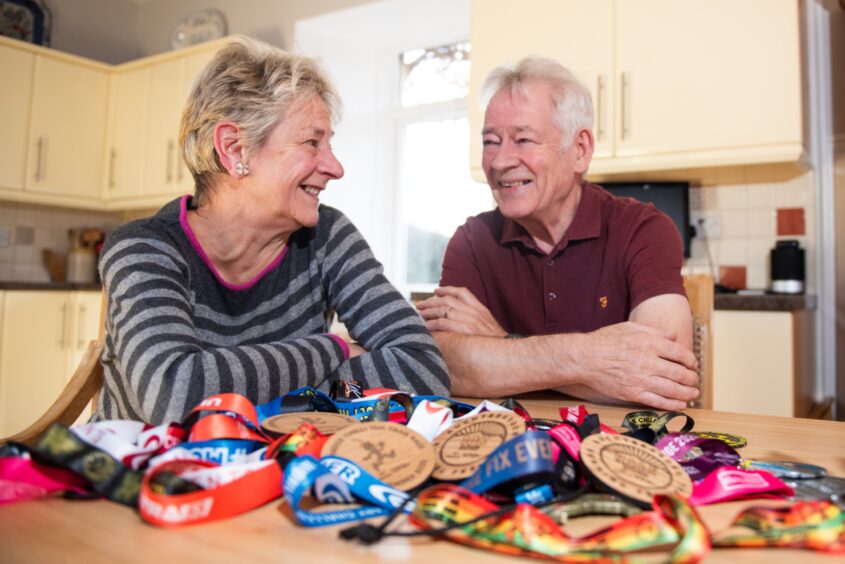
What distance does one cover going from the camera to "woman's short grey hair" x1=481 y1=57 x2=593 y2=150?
1.78 meters

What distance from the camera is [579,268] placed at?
5.61 feet

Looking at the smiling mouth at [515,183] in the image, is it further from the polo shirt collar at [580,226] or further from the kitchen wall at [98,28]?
the kitchen wall at [98,28]

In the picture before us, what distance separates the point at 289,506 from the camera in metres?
0.55

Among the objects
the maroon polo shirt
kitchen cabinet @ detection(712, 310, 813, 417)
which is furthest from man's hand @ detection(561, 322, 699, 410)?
kitchen cabinet @ detection(712, 310, 813, 417)

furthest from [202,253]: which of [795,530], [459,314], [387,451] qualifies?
[795,530]

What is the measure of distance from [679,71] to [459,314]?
6.13 ft

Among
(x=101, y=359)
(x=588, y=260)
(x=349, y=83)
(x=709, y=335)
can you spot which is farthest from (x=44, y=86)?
(x=709, y=335)

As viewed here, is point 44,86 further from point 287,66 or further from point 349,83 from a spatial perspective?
point 287,66

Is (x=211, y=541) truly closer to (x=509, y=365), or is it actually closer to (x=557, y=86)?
(x=509, y=365)

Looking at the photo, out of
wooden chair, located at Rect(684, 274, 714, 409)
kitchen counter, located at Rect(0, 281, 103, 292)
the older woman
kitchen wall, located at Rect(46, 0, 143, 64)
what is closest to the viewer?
the older woman

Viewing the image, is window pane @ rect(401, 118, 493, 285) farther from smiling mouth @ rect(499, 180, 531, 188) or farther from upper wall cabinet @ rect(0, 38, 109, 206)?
smiling mouth @ rect(499, 180, 531, 188)

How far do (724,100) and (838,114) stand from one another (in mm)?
699

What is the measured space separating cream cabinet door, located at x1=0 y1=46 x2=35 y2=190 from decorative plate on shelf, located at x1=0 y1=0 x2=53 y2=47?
0.32 m

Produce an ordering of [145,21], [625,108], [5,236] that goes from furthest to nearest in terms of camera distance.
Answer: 1. [145,21]
2. [5,236]
3. [625,108]
